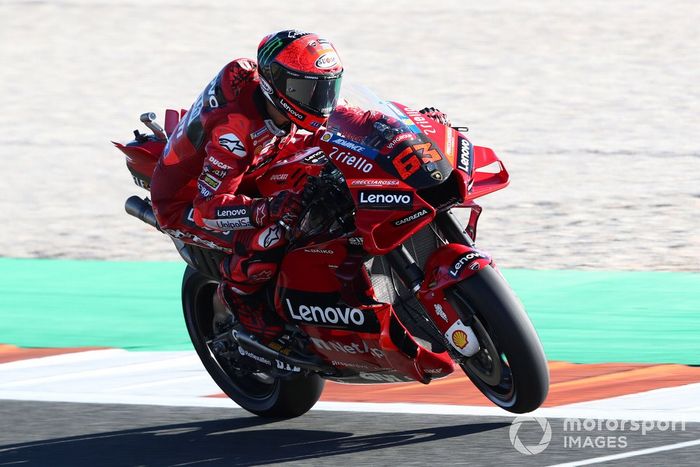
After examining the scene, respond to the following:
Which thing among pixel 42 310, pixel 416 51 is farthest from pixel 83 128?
pixel 42 310

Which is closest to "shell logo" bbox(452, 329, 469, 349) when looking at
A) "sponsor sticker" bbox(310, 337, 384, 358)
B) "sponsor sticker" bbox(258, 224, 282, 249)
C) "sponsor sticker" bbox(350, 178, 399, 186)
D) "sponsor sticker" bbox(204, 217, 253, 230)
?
"sponsor sticker" bbox(310, 337, 384, 358)

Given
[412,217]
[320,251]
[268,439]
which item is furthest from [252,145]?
[268,439]

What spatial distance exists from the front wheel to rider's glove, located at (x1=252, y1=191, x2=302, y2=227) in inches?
29.4

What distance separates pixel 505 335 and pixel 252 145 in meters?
1.47

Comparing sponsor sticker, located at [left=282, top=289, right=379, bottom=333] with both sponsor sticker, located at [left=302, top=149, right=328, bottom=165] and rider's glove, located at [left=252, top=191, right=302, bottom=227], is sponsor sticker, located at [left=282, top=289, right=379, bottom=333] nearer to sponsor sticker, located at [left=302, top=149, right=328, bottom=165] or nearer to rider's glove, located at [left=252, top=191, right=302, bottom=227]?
rider's glove, located at [left=252, top=191, right=302, bottom=227]

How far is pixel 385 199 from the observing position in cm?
535

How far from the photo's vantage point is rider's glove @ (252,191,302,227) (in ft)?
18.4

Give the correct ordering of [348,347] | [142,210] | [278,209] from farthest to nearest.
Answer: [142,210] → [348,347] → [278,209]

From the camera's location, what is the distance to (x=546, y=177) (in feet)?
42.5

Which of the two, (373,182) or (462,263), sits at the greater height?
(373,182)

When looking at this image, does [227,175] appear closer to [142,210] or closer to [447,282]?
[142,210]

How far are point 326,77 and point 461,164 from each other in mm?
773

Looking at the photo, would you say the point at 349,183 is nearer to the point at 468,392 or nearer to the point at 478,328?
the point at 478,328

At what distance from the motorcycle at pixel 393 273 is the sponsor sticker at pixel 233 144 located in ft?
0.99
